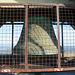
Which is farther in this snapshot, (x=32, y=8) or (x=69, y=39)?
(x=32, y=8)

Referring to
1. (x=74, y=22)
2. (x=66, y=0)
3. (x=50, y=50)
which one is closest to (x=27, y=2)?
(x=66, y=0)

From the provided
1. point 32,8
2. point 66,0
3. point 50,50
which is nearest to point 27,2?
point 32,8

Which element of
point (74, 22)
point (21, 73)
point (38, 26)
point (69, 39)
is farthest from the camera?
point (74, 22)

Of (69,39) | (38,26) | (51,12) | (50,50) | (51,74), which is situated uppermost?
(51,12)

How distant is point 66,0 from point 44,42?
119cm

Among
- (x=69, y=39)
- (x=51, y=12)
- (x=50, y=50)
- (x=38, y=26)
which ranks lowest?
(x=50, y=50)

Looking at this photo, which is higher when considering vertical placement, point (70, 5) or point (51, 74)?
point (70, 5)

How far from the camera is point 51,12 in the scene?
425cm

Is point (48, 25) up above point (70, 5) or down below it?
below

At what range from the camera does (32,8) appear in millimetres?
3945

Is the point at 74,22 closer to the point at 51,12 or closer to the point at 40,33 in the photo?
the point at 51,12

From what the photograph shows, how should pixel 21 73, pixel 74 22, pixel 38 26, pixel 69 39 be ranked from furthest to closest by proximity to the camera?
pixel 74 22, pixel 38 26, pixel 21 73, pixel 69 39

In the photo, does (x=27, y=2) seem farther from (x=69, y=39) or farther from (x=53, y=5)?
(x=69, y=39)

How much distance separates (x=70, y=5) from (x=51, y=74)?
1744 millimetres
